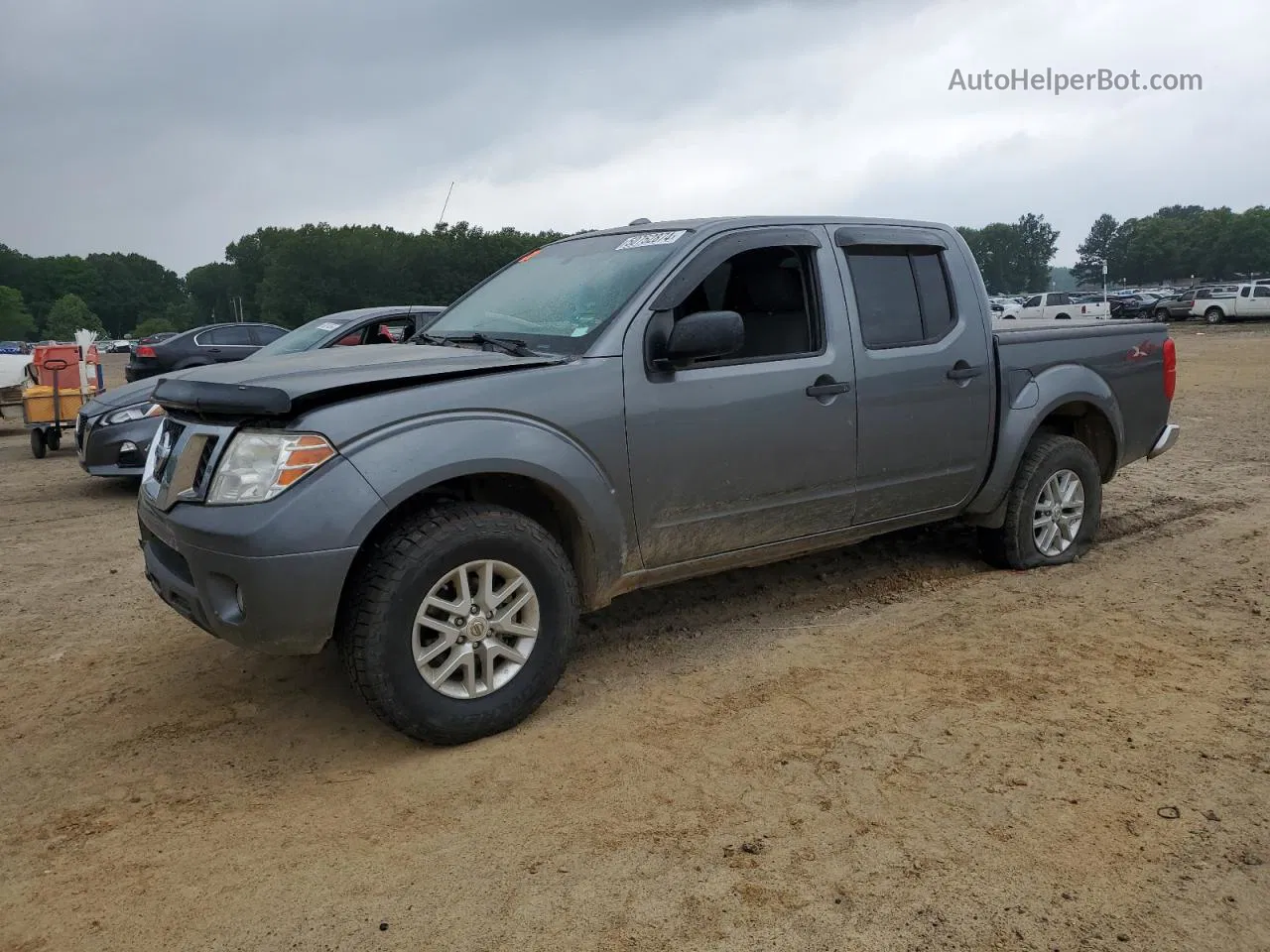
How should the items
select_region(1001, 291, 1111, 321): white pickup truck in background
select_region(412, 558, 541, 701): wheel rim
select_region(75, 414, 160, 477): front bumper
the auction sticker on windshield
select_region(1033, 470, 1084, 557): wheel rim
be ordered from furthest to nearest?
select_region(1001, 291, 1111, 321): white pickup truck in background < select_region(75, 414, 160, 477): front bumper < select_region(1033, 470, 1084, 557): wheel rim < the auction sticker on windshield < select_region(412, 558, 541, 701): wheel rim

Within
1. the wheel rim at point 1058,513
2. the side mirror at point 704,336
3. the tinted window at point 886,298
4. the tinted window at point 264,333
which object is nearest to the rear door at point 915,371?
the tinted window at point 886,298

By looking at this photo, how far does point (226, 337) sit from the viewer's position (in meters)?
17.9

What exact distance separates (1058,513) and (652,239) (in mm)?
2886

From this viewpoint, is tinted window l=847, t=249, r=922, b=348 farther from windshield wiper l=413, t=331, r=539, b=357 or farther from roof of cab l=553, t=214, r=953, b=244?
windshield wiper l=413, t=331, r=539, b=357

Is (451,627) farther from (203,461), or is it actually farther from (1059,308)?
(1059,308)

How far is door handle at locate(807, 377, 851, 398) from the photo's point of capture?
14.7 feet

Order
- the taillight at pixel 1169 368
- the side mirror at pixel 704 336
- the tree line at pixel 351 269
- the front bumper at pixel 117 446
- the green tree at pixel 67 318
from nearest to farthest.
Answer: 1. the side mirror at pixel 704 336
2. the taillight at pixel 1169 368
3. the front bumper at pixel 117 446
4. the tree line at pixel 351 269
5. the green tree at pixel 67 318

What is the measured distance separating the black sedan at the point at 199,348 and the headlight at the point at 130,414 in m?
7.89

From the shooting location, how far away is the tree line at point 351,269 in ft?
211

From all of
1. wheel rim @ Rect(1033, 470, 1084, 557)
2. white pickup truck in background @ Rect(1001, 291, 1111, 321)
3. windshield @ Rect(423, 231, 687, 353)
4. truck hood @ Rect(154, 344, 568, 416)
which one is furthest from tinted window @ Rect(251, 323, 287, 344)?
white pickup truck in background @ Rect(1001, 291, 1111, 321)

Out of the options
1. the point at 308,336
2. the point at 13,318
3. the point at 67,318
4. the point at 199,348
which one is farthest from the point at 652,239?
the point at 67,318

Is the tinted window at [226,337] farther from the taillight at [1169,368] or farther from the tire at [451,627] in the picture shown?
the tire at [451,627]

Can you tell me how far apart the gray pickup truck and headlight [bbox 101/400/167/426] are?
5.19 m

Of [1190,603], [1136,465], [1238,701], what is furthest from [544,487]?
[1136,465]
